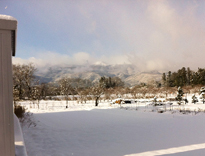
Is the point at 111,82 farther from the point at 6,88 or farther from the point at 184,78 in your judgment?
the point at 6,88

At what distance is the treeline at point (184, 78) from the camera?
3238 centimetres

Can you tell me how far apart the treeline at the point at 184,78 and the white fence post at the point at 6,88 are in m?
33.6

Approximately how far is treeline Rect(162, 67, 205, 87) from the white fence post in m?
33.6

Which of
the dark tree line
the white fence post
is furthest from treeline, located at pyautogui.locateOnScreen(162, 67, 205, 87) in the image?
the white fence post

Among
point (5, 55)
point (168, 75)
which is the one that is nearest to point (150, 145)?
point (5, 55)

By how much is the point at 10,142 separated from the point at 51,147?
77.0 inches

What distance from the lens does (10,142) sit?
1736 millimetres

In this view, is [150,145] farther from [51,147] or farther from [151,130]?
[51,147]

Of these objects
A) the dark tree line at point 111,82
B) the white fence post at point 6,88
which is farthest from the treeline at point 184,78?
the white fence post at point 6,88

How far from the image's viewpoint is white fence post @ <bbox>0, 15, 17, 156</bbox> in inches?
67.1

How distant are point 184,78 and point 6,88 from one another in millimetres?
38404

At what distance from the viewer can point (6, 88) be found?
67.5 inches

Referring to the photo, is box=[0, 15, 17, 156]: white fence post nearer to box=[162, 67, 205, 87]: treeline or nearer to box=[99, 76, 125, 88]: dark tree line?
box=[162, 67, 205, 87]: treeline

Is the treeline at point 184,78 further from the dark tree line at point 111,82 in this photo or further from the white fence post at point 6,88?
the white fence post at point 6,88
